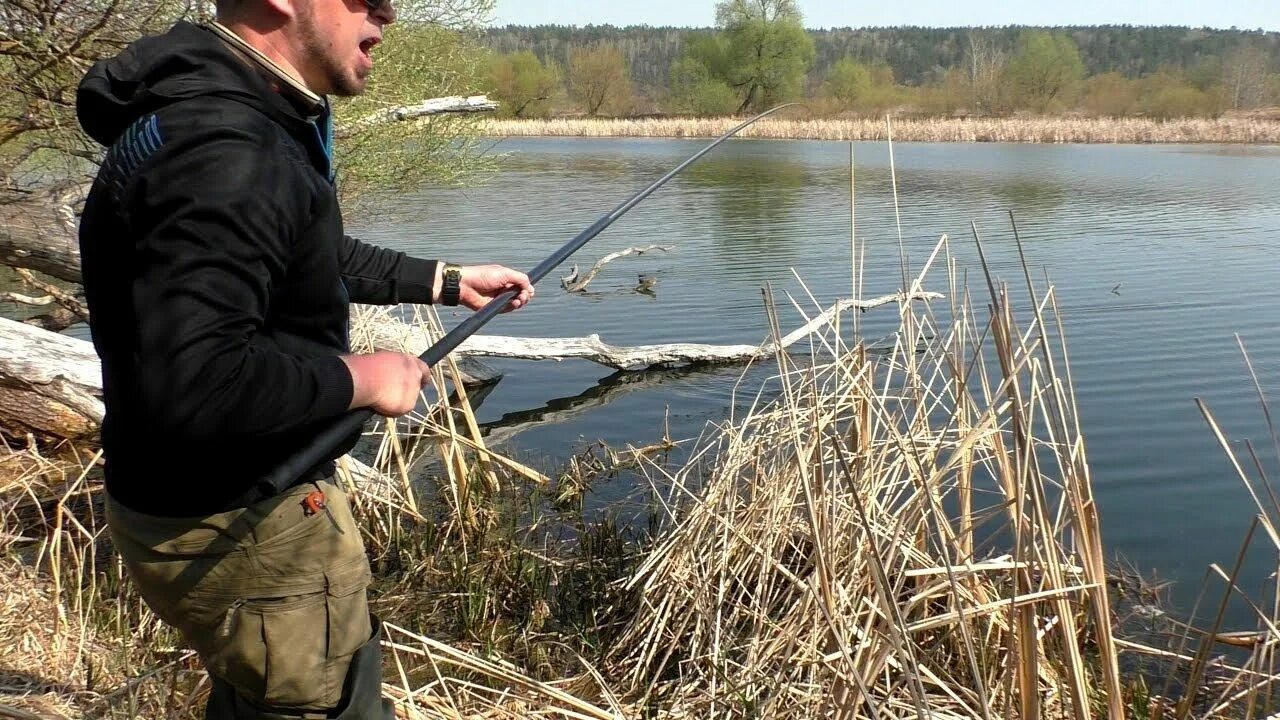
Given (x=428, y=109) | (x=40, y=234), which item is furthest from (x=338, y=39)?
(x=428, y=109)

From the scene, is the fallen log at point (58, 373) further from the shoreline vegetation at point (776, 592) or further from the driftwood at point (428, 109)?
the driftwood at point (428, 109)

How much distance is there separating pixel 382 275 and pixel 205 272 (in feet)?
2.81

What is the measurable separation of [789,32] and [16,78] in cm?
5714

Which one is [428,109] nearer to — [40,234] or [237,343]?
[40,234]

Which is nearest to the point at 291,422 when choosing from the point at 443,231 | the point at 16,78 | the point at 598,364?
the point at 16,78

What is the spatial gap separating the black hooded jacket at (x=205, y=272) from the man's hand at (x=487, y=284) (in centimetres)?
69

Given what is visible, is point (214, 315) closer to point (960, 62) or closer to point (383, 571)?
point (383, 571)

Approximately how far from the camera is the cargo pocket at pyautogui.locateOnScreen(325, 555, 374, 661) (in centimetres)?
181

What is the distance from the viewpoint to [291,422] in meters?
1.53

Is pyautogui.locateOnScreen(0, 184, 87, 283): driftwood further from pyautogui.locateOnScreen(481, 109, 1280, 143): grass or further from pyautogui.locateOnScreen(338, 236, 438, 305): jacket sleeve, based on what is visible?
pyautogui.locateOnScreen(481, 109, 1280, 143): grass

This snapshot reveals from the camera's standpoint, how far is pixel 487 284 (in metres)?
2.45

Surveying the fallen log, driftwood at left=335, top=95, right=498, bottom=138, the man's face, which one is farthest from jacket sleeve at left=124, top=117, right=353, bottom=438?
driftwood at left=335, top=95, right=498, bottom=138

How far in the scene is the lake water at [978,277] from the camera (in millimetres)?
6066

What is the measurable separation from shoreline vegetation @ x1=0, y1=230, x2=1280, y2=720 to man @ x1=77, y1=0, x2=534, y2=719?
762 mm
